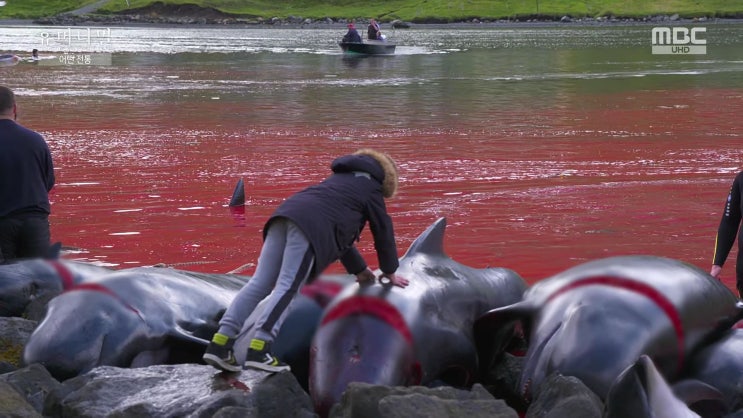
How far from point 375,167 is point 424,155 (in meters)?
11.9

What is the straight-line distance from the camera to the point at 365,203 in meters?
6.71

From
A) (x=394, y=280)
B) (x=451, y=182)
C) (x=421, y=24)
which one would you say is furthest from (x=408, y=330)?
(x=421, y=24)

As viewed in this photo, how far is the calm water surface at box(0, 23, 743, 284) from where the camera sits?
12.1m

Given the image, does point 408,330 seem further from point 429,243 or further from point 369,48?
point 369,48

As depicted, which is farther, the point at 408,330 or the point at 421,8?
the point at 421,8

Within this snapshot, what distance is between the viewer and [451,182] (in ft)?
51.5

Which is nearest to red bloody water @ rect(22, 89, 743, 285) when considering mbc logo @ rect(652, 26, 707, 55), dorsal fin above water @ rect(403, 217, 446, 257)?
dorsal fin above water @ rect(403, 217, 446, 257)

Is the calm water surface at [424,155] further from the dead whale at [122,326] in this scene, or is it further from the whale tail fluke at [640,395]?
the whale tail fluke at [640,395]

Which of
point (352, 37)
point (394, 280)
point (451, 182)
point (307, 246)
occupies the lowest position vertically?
point (451, 182)

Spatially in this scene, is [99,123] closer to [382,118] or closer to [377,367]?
[382,118]

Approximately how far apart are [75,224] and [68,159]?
585 cm

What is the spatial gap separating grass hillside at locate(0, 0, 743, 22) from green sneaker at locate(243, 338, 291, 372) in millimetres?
120177

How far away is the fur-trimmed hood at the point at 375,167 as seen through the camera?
6.82 meters

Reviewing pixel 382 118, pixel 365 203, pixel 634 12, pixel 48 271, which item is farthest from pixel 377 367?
pixel 634 12
